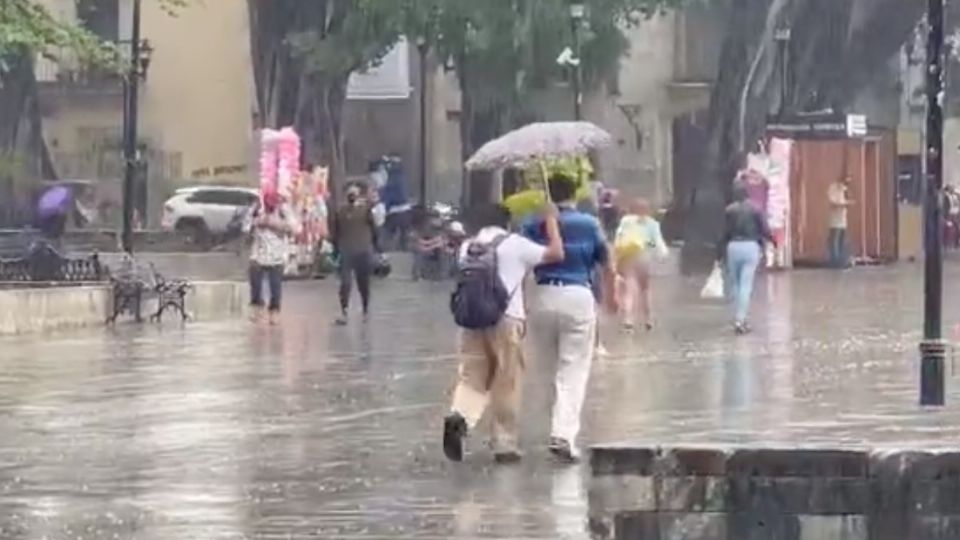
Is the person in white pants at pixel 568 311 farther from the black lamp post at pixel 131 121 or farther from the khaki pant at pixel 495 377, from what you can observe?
the black lamp post at pixel 131 121

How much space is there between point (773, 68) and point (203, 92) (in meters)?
17.7

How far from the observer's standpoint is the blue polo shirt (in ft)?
51.3

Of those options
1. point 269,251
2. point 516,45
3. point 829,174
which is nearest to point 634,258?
point 269,251

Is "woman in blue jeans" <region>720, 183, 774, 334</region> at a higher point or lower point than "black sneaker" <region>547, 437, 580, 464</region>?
higher

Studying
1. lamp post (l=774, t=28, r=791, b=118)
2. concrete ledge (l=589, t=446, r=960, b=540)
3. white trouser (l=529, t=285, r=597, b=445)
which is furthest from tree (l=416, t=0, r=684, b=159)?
concrete ledge (l=589, t=446, r=960, b=540)

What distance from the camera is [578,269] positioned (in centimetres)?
1568

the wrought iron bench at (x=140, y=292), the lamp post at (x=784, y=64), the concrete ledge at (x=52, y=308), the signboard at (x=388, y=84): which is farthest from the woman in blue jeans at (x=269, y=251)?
the signboard at (x=388, y=84)

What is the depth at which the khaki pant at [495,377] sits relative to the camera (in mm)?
15648

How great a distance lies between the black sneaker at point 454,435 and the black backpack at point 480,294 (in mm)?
545

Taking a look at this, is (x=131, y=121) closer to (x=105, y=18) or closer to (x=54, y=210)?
(x=54, y=210)

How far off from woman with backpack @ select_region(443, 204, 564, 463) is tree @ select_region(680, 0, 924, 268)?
1338 inches

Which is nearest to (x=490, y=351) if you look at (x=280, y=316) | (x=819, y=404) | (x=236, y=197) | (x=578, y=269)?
(x=578, y=269)

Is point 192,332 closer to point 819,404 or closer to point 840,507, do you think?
point 819,404

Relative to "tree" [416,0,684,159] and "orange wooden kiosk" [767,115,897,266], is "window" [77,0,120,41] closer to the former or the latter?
"tree" [416,0,684,159]
